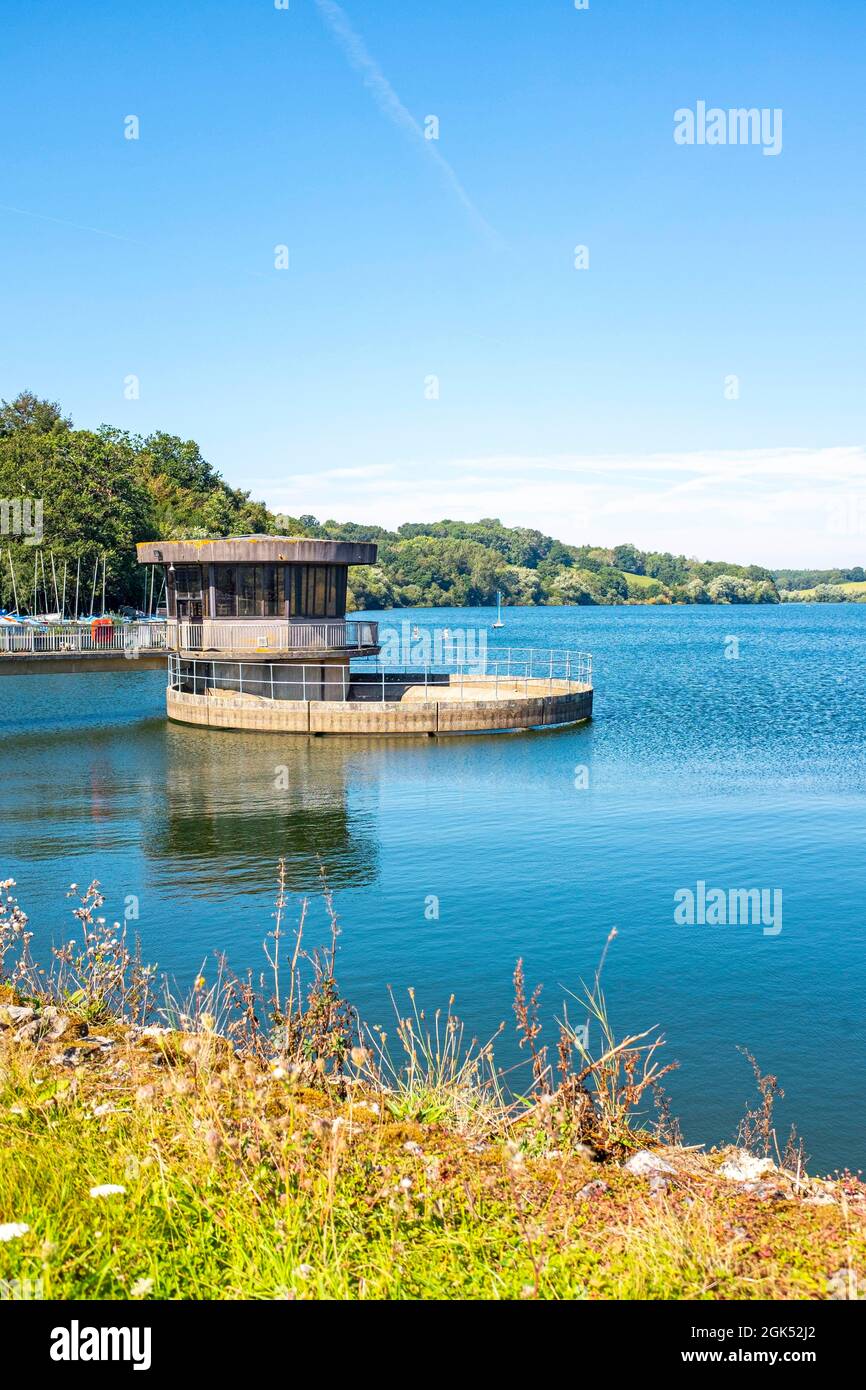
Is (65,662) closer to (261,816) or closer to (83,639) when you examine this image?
A: (83,639)

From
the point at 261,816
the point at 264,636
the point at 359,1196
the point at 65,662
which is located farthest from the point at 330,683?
the point at 359,1196

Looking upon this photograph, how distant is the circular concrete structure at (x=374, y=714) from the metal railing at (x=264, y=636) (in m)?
1.87

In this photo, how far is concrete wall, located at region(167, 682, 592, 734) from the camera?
36.8 meters

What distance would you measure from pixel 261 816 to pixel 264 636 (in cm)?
1527

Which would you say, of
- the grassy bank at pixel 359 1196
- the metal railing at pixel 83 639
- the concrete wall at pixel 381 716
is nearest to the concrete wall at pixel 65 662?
the metal railing at pixel 83 639

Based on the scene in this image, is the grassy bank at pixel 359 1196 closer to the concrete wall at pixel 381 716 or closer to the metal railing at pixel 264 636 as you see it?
the concrete wall at pixel 381 716

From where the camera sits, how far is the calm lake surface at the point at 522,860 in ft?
40.9

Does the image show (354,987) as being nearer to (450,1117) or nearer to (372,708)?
(450,1117)

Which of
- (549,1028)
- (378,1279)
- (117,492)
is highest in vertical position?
(117,492)

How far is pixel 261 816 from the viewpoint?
81.7ft

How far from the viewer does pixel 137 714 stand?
4391 centimetres
